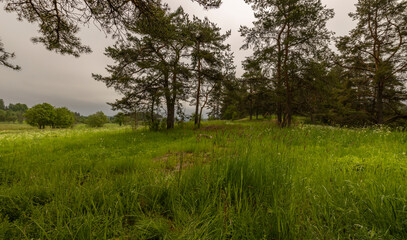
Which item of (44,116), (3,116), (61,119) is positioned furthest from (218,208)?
(3,116)

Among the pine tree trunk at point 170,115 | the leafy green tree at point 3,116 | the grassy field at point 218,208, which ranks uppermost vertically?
the leafy green tree at point 3,116

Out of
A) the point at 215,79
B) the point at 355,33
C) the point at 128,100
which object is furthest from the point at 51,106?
the point at 355,33

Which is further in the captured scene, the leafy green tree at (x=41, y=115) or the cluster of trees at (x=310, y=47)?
the leafy green tree at (x=41, y=115)

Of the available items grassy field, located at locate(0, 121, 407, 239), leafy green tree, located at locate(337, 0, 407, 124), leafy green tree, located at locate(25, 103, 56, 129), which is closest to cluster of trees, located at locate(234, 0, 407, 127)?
leafy green tree, located at locate(337, 0, 407, 124)

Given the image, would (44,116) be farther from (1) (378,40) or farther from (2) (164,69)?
(1) (378,40)

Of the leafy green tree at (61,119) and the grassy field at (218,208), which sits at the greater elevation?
the leafy green tree at (61,119)

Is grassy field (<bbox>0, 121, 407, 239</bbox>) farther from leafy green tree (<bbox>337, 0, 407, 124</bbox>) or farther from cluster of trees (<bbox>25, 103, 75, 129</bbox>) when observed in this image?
cluster of trees (<bbox>25, 103, 75, 129</bbox>)

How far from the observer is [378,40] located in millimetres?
12977

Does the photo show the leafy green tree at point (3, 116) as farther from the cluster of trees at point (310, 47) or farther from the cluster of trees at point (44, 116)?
the cluster of trees at point (310, 47)

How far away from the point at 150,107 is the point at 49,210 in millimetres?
10268

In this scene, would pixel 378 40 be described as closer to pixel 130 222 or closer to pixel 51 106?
pixel 130 222

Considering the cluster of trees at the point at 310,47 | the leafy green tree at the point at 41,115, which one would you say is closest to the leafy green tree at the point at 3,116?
the leafy green tree at the point at 41,115

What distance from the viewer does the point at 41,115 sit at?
4494cm

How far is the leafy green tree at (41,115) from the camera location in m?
45.3
